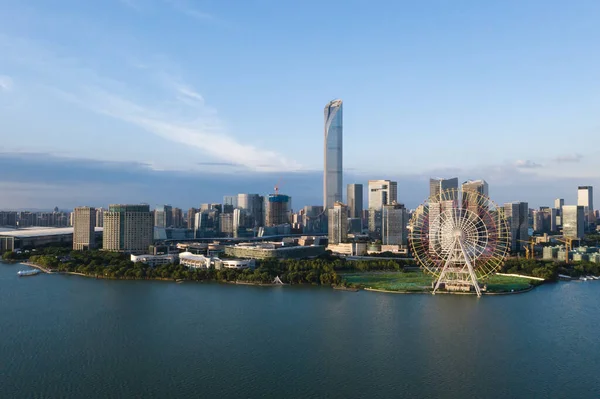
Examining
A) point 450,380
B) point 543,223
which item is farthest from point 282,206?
point 450,380

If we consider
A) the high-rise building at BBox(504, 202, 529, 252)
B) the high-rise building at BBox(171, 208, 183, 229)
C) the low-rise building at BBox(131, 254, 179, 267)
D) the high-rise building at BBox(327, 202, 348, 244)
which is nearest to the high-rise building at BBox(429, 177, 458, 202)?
the high-rise building at BBox(504, 202, 529, 252)

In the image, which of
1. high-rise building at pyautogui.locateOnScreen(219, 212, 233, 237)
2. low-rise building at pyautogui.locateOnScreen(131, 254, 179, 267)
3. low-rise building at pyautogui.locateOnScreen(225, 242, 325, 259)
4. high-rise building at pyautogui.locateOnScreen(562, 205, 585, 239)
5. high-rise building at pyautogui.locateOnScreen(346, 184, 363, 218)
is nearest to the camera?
low-rise building at pyautogui.locateOnScreen(131, 254, 179, 267)

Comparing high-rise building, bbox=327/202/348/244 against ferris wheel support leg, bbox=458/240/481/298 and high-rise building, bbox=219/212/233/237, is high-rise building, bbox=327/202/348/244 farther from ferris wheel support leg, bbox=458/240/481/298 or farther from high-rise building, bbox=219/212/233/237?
ferris wheel support leg, bbox=458/240/481/298

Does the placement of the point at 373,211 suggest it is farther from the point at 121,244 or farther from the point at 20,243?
the point at 20,243

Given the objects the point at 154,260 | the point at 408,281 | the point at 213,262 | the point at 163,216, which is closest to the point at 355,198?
the point at 163,216

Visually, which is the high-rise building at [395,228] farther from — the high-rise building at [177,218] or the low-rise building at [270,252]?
the high-rise building at [177,218]

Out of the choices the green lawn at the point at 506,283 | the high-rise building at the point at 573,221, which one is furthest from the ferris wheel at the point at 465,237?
the high-rise building at the point at 573,221

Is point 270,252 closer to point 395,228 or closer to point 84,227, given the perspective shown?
point 395,228
